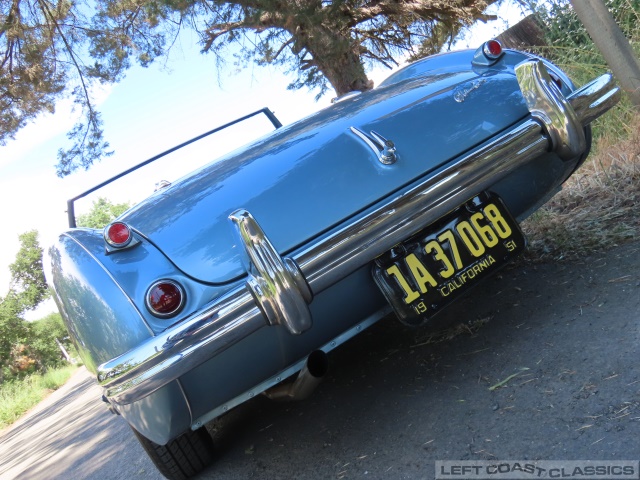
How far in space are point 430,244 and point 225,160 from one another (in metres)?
1.08

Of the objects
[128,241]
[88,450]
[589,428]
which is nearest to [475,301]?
[589,428]

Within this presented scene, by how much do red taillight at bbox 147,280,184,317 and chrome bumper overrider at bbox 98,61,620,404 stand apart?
0.11 meters

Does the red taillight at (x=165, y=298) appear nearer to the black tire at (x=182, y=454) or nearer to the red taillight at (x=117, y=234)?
the red taillight at (x=117, y=234)

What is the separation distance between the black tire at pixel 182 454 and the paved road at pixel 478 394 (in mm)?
60

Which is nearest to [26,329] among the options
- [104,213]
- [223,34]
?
[104,213]

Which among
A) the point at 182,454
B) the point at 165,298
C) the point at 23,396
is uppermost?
the point at 165,298

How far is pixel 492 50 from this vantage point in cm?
272

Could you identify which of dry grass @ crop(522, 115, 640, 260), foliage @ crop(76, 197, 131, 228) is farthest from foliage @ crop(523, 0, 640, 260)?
foliage @ crop(76, 197, 131, 228)

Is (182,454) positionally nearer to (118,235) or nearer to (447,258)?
(118,235)

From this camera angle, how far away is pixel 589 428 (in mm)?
1568

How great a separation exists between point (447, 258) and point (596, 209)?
175 centimetres

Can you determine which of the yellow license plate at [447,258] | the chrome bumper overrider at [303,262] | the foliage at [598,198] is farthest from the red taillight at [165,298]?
the foliage at [598,198]

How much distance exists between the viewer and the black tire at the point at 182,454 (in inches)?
87.7

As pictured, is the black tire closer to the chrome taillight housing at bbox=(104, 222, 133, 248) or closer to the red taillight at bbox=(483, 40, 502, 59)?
the chrome taillight housing at bbox=(104, 222, 133, 248)
